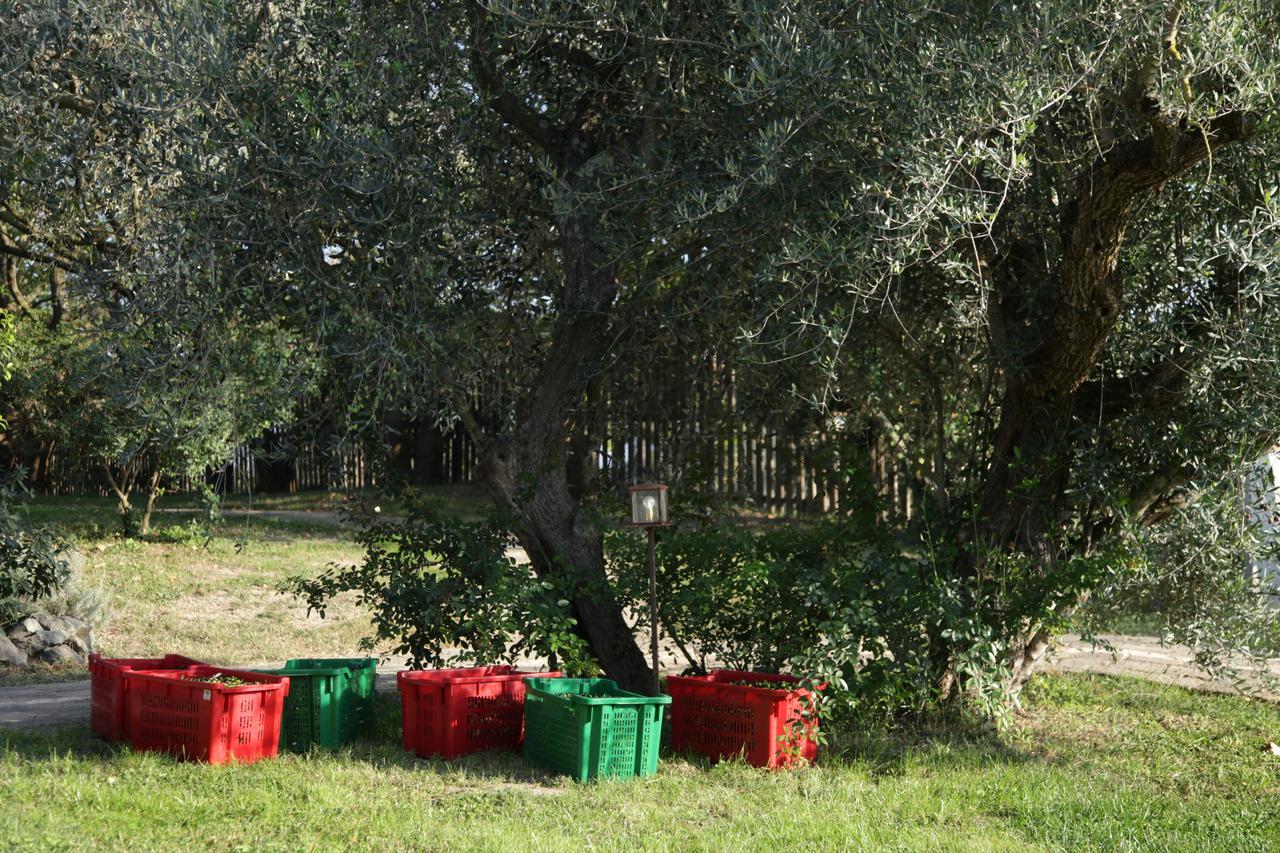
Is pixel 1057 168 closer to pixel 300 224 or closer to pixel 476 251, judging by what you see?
pixel 476 251

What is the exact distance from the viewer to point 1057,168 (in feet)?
21.8

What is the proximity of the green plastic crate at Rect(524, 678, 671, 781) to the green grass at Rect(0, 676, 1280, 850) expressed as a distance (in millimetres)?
123

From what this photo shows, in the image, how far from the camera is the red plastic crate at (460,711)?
640 centimetres

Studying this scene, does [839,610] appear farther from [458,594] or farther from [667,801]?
[458,594]

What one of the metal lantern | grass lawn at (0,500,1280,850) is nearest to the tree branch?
the metal lantern

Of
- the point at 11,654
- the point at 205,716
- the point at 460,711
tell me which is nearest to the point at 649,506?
the point at 460,711

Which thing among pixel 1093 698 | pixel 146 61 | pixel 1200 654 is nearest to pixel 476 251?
pixel 146 61

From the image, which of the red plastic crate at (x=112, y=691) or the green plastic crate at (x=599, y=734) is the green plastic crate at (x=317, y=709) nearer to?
the red plastic crate at (x=112, y=691)

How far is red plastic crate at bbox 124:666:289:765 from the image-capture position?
5996 millimetres

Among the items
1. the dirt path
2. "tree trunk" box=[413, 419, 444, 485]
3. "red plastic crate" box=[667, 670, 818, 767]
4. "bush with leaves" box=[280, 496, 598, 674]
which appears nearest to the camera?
"red plastic crate" box=[667, 670, 818, 767]

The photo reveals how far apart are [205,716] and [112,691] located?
0.83 meters

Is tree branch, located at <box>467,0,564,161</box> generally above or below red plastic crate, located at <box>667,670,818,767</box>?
above

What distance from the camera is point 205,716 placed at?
19.7ft

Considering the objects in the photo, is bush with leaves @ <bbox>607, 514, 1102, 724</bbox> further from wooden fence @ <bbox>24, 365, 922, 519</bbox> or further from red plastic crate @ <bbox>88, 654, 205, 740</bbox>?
red plastic crate @ <bbox>88, 654, 205, 740</bbox>
